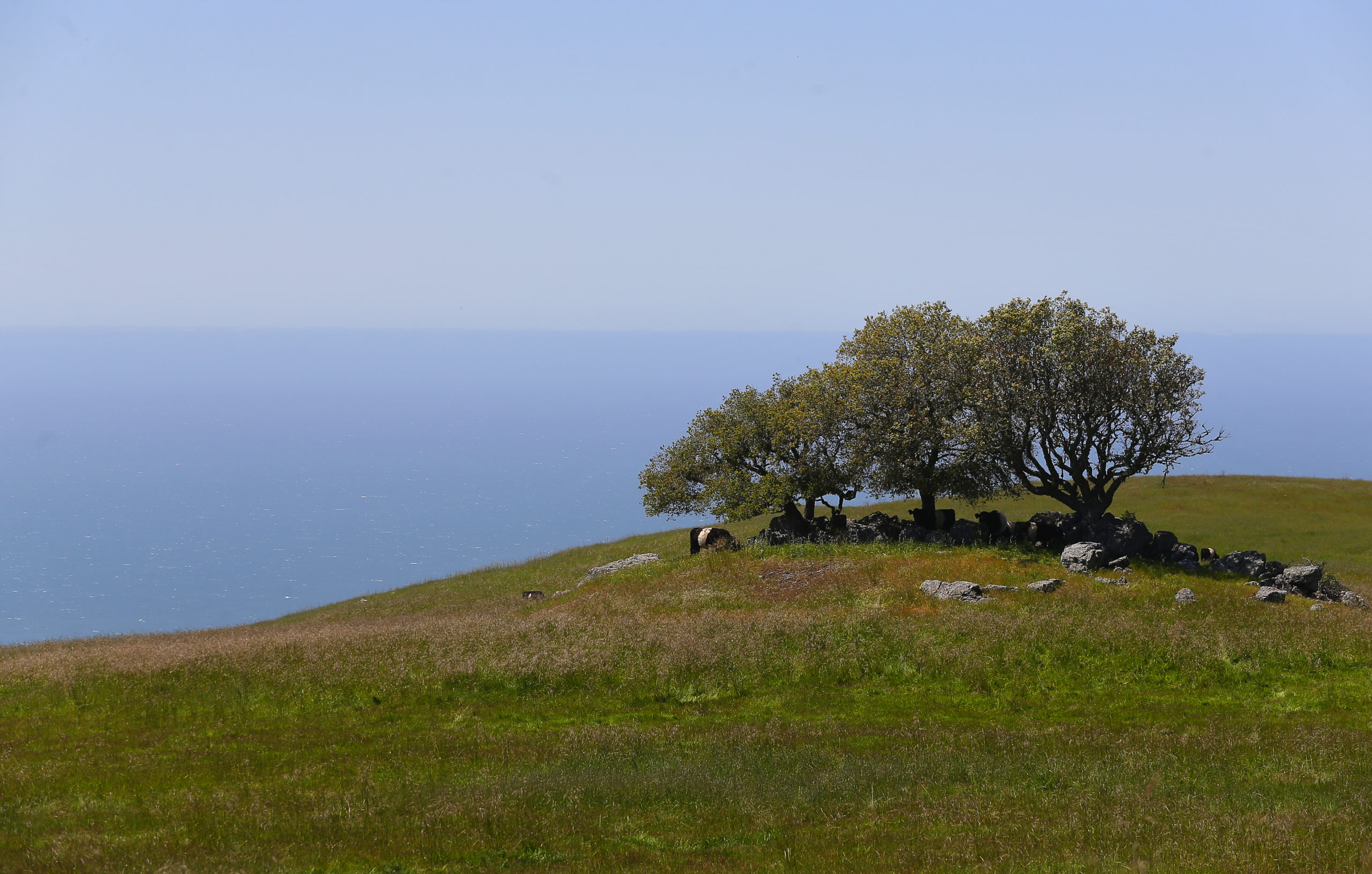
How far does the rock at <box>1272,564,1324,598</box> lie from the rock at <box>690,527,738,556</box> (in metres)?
23.7

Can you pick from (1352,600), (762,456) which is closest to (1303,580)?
(1352,600)

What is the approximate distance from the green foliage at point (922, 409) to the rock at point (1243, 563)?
9.99 metres

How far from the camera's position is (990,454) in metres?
42.5

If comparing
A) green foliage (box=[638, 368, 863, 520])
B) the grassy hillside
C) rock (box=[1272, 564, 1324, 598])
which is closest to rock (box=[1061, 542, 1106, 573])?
the grassy hillside

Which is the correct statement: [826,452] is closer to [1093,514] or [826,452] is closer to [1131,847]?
[1093,514]

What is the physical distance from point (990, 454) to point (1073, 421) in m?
4.03

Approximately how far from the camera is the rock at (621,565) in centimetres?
4709

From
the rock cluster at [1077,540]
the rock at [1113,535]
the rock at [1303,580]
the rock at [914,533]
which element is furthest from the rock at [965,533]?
the rock at [1303,580]

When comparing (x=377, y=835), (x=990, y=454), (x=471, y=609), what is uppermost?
→ (x=990, y=454)

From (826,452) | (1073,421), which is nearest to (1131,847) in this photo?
(1073,421)

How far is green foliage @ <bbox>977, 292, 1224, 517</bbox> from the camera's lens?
39.9 m

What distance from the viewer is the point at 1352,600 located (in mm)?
33406

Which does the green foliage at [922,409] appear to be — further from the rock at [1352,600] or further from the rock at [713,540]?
the rock at [1352,600]

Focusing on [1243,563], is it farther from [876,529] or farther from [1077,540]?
[876,529]
